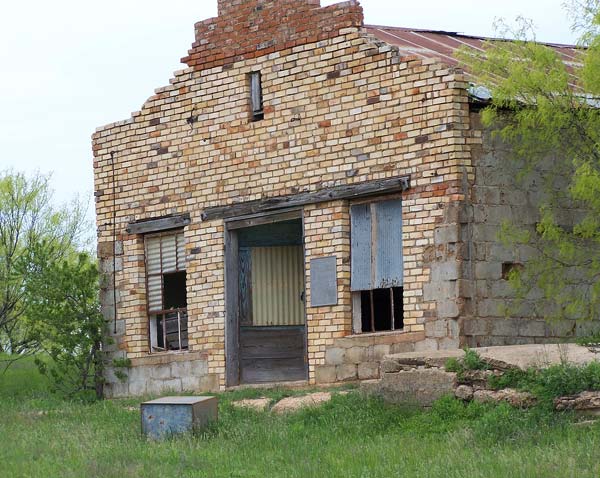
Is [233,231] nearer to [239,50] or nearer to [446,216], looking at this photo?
[239,50]

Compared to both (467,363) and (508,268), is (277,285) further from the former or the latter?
(467,363)

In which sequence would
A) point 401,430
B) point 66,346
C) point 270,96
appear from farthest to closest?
1. point 66,346
2. point 270,96
3. point 401,430

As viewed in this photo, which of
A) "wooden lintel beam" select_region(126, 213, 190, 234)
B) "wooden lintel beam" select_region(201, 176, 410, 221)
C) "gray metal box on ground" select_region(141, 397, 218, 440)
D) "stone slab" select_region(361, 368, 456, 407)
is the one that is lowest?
"gray metal box on ground" select_region(141, 397, 218, 440)

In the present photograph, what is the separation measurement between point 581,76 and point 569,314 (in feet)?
11.1

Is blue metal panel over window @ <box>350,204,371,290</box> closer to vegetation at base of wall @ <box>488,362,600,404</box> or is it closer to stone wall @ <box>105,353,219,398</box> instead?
stone wall @ <box>105,353,219,398</box>

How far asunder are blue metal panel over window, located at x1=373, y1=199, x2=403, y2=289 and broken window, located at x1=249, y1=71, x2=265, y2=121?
2.86 meters

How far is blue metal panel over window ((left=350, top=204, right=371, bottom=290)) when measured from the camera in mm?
18906

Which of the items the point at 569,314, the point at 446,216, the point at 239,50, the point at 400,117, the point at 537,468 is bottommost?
the point at 537,468

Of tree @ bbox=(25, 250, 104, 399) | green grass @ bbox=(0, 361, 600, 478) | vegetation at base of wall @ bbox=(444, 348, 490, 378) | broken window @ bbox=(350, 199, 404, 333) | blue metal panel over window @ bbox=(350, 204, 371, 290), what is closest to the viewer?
green grass @ bbox=(0, 361, 600, 478)

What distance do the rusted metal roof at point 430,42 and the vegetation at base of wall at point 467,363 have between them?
16.3ft

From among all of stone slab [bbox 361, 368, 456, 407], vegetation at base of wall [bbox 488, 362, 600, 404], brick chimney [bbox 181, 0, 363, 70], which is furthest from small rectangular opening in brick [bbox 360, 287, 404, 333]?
vegetation at base of wall [bbox 488, 362, 600, 404]

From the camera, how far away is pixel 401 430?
15.1 m

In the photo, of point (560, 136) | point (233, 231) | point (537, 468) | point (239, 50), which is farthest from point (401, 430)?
point (239, 50)

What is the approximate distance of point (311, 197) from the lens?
19453mm
